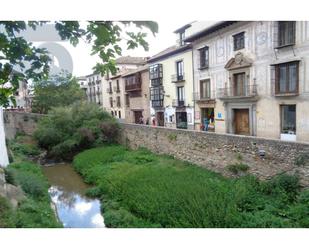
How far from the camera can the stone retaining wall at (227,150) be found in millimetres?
4539

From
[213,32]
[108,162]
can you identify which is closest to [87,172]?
[108,162]

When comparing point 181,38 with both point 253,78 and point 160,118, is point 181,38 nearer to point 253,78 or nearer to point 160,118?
point 160,118

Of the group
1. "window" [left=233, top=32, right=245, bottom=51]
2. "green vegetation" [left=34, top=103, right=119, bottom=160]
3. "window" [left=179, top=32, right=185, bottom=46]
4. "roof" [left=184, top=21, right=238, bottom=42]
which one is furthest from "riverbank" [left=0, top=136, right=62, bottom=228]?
"window" [left=179, top=32, right=185, bottom=46]

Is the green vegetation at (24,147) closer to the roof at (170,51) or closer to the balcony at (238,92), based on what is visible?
the roof at (170,51)

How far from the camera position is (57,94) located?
13438mm

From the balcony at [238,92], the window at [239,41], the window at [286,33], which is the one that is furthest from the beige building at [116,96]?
the window at [286,33]

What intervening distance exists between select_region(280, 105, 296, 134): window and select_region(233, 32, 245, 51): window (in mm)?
2340

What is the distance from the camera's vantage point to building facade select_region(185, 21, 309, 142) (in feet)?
22.1

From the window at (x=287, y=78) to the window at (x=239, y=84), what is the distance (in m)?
1.29

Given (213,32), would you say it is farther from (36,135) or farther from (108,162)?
(36,135)
